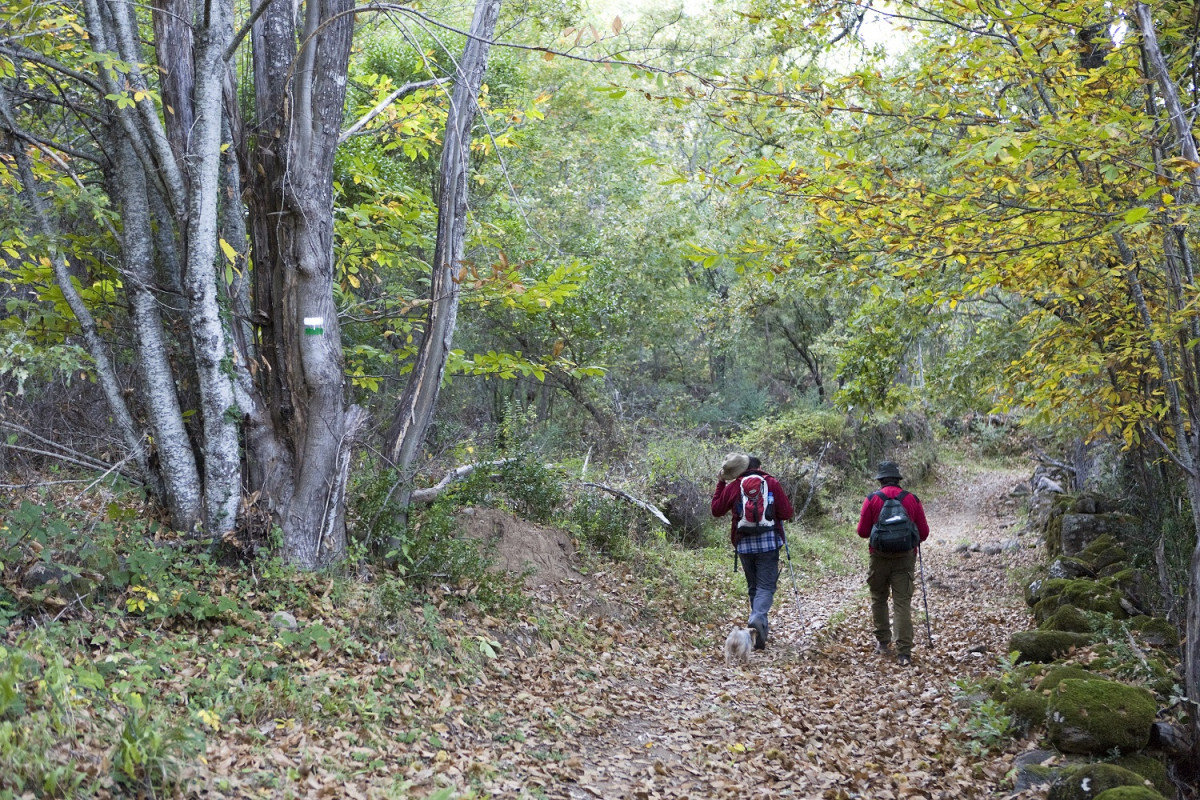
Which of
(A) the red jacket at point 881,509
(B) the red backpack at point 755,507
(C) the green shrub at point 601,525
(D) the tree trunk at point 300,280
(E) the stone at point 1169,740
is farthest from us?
(C) the green shrub at point 601,525

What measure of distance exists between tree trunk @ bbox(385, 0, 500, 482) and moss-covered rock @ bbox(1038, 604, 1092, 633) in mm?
6432

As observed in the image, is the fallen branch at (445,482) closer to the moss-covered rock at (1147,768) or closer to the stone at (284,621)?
the stone at (284,621)

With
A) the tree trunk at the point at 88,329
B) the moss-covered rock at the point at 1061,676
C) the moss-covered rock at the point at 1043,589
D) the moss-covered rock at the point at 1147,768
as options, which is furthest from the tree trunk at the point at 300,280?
the moss-covered rock at the point at 1043,589

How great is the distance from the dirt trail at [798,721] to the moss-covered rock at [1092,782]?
0.43 metres

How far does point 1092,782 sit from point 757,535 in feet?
14.4

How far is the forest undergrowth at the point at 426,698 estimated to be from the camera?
383 centimetres

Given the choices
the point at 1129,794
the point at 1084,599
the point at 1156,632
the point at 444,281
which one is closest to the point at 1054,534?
the point at 1084,599

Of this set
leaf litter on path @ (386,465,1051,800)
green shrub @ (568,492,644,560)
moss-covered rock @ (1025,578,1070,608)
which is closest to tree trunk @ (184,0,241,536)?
leaf litter on path @ (386,465,1051,800)

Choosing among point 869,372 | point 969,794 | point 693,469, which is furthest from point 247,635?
point 693,469

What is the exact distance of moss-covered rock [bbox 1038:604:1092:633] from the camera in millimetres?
8055

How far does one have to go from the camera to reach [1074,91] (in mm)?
5844

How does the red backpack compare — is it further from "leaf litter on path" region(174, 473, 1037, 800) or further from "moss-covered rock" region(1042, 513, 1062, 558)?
"moss-covered rock" region(1042, 513, 1062, 558)

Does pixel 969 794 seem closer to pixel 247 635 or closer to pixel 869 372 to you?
pixel 247 635

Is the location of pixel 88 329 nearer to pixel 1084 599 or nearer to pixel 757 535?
pixel 757 535
